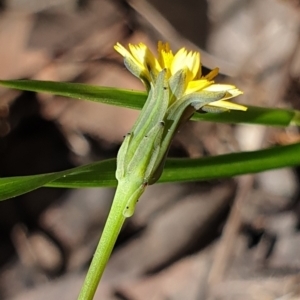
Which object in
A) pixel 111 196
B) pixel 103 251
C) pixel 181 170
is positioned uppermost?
pixel 111 196

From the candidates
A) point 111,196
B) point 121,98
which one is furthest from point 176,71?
point 111,196

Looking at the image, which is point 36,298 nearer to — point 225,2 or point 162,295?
point 162,295

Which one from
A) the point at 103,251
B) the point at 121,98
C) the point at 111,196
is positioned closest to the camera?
the point at 103,251

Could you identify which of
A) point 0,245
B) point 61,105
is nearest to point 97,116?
point 61,105

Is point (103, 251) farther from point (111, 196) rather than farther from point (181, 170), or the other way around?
point (111, 196)

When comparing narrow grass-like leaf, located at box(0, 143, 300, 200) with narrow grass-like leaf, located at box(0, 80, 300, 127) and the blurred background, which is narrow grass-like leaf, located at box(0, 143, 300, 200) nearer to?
narrow grass-like leaf, located at box(0, 80, 300, 127)

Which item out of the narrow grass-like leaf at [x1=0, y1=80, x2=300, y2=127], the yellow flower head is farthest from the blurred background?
the yellow flower head

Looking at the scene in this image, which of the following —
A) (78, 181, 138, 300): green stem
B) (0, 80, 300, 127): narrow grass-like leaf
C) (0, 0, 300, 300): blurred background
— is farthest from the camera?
(0, 0, 300, 300): blurred background

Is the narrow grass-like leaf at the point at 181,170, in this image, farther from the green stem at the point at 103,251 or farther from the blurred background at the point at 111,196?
the blurred background at the point at 111,196
